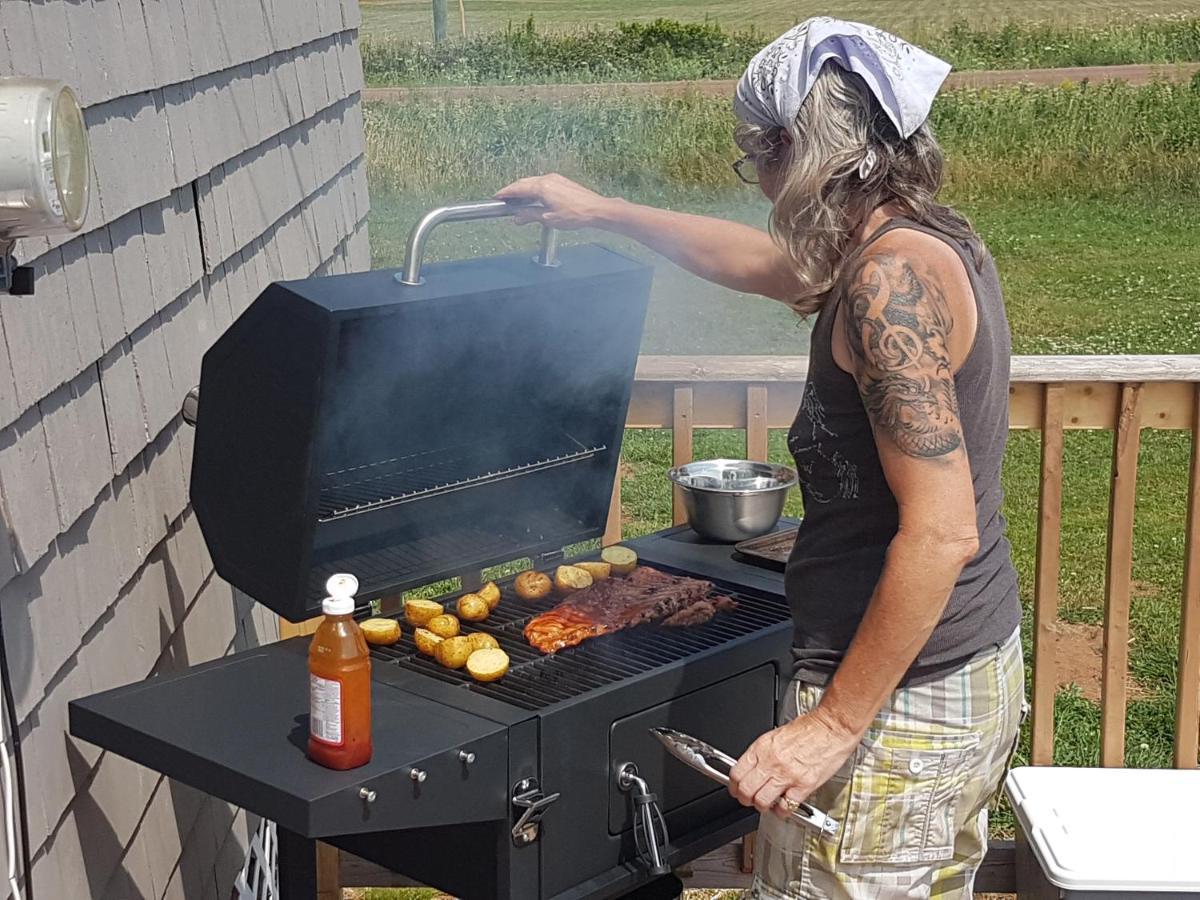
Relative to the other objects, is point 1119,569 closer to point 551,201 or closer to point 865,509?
point 865,509

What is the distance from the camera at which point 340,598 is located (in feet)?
6.95

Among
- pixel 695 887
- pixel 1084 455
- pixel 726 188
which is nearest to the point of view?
pixel 695 887

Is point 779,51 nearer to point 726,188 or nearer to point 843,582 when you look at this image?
point 843,582

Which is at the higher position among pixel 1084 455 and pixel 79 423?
pixel 79 423

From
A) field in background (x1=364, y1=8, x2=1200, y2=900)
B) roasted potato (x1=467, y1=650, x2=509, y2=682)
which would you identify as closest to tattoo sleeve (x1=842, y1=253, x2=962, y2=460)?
roasted potato (x1=467, y1=650, x2=509, y2=682)

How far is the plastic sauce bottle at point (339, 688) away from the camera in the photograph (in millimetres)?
2111

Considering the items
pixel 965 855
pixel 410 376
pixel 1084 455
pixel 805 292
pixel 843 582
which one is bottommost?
pixel 1084 455

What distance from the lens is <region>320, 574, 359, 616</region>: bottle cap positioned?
211 cm

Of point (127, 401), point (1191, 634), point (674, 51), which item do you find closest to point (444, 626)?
point (127, 401)

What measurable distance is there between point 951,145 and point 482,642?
1190 cm

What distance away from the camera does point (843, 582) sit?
2385mm

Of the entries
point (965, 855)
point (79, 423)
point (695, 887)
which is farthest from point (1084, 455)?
point (79, 423)

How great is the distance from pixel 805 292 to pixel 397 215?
10618 mm

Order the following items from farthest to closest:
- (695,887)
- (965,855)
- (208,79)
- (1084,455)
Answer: (1084,455) < (695,887) < (208,79) < (965,855)
